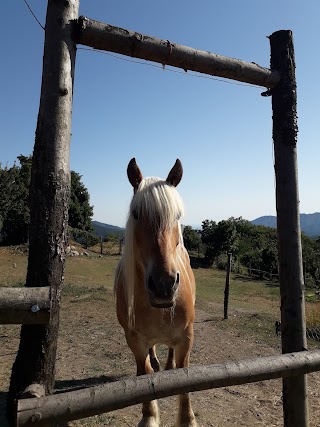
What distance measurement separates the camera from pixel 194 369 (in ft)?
6.01

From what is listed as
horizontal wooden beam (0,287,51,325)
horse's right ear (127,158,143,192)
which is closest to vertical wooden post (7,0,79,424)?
horizontal wooden beam (0,287,51,325)

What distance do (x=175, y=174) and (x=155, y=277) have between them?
1036mm

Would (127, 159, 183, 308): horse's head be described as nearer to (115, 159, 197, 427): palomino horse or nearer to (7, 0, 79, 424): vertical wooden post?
(115, 159, 197, 427): palomino horse

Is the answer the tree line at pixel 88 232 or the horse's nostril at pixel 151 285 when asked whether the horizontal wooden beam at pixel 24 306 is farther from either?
the tree line at pixel 88 232

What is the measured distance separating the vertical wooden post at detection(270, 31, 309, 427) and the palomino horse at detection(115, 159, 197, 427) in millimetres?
828

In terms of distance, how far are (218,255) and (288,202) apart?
22.9m

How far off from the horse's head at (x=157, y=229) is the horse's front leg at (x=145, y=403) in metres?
0.98

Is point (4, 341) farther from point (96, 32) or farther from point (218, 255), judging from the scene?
point (218, 255)

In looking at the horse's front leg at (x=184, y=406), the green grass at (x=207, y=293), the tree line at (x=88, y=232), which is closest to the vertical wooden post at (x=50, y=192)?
the horse's front leg at (x=184, y=406)

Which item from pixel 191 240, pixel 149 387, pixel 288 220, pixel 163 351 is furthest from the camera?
pixel 191 240

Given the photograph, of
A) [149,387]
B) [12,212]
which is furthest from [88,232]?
[149,387]

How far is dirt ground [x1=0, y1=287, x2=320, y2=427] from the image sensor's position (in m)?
3.62

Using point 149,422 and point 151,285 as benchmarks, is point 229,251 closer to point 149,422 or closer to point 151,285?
point 149,422

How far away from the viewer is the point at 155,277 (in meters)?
2.15
